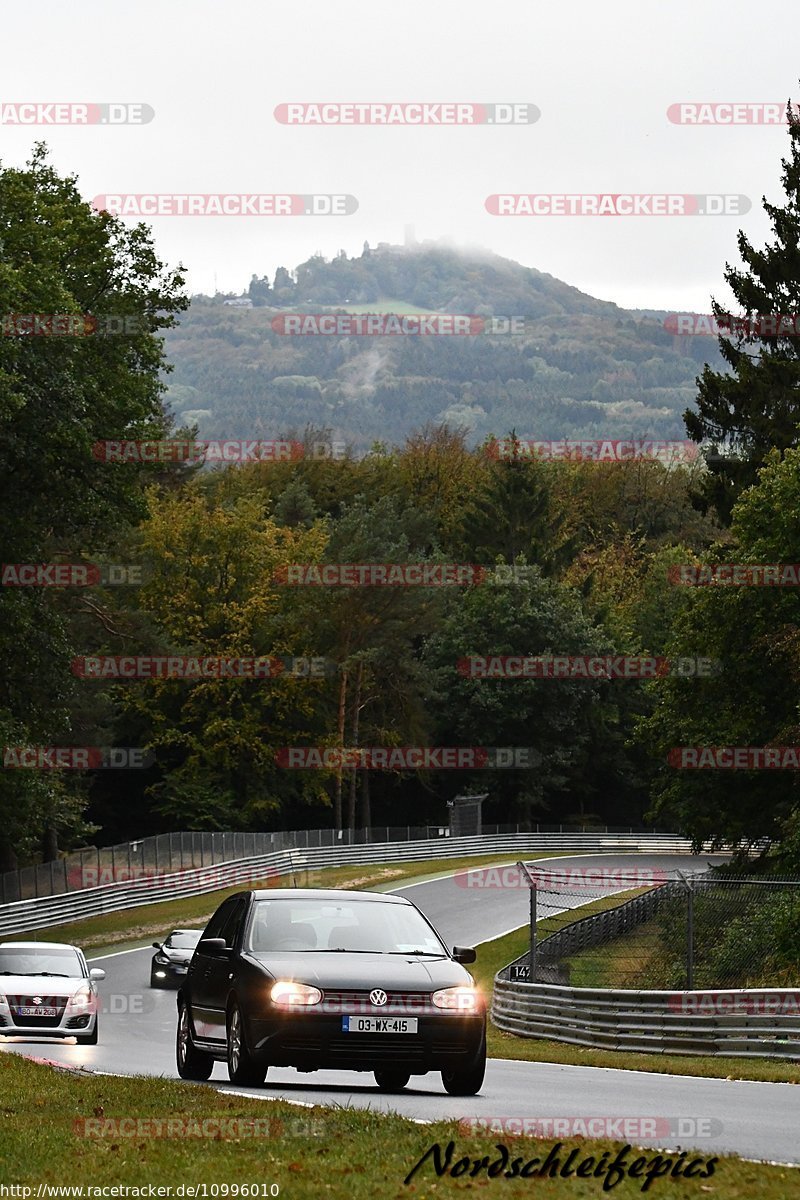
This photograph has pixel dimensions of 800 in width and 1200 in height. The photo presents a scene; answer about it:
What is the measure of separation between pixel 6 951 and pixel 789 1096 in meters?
12.6

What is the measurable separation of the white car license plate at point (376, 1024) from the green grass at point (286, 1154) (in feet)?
4.01

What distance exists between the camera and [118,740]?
84875mm

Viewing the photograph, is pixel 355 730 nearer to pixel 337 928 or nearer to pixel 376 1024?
pixel 337 928

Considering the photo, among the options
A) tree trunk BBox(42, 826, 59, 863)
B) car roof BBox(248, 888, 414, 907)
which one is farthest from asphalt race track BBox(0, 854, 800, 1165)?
tree trunk BBox(42, 826, 59, 863)

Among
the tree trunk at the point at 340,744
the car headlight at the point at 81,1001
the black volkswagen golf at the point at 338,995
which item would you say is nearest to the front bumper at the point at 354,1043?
the black volkswagen golf at the point at 338,995

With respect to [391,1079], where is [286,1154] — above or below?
above

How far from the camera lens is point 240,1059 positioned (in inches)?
567

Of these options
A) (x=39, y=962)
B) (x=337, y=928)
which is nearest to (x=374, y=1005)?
(x=337, y=928)

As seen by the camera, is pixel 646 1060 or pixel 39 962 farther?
pixel 39 962

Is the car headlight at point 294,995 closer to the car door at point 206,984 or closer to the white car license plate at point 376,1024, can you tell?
the white car license plate at point 376,1024

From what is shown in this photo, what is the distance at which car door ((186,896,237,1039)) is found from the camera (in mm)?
15273

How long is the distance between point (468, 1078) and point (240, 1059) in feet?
5.94

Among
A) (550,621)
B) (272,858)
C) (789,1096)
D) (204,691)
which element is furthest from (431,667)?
(789,1096)

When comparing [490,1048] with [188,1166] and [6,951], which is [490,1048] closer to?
[6,951]
